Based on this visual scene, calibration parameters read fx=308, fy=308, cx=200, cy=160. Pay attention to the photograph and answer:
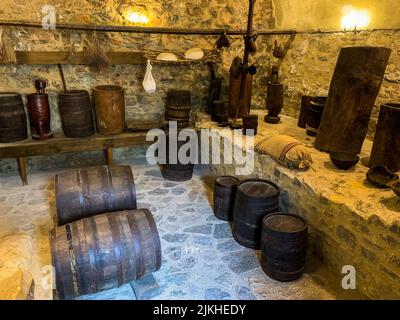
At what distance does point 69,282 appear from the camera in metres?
Result: 2.00

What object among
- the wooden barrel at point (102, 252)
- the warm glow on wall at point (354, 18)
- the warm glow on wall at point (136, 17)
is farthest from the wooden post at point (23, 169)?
the warm glow on wall at point (354, 18)

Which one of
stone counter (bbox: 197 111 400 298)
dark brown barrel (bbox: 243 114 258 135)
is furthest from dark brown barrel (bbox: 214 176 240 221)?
dark brown barrel (bbox: 243 114 258 135)

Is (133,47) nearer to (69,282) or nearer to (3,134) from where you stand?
(3,134)

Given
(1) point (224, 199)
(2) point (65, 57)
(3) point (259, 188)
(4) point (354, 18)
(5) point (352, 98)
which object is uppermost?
(4) point (354, 18)

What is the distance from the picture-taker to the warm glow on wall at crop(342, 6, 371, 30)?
3.57 m

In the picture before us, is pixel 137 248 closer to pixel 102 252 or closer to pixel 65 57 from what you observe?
pixel 102 252

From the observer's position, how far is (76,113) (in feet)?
13.6

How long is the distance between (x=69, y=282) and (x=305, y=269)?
6.11ft

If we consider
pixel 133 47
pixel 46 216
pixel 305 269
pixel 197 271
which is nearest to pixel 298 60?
pixel 133 47

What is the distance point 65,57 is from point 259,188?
3.17 metres

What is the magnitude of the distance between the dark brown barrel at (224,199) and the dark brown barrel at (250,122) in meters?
0.92

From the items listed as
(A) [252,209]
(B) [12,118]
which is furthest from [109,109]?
(A) [252,209]

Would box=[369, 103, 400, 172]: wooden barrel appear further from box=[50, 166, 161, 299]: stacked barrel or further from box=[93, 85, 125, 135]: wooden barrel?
box=[93, 85, 125, 135]: wooden barrel

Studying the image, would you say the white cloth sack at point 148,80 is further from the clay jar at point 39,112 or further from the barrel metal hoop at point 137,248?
the barrel metal hoop at point 137,248
